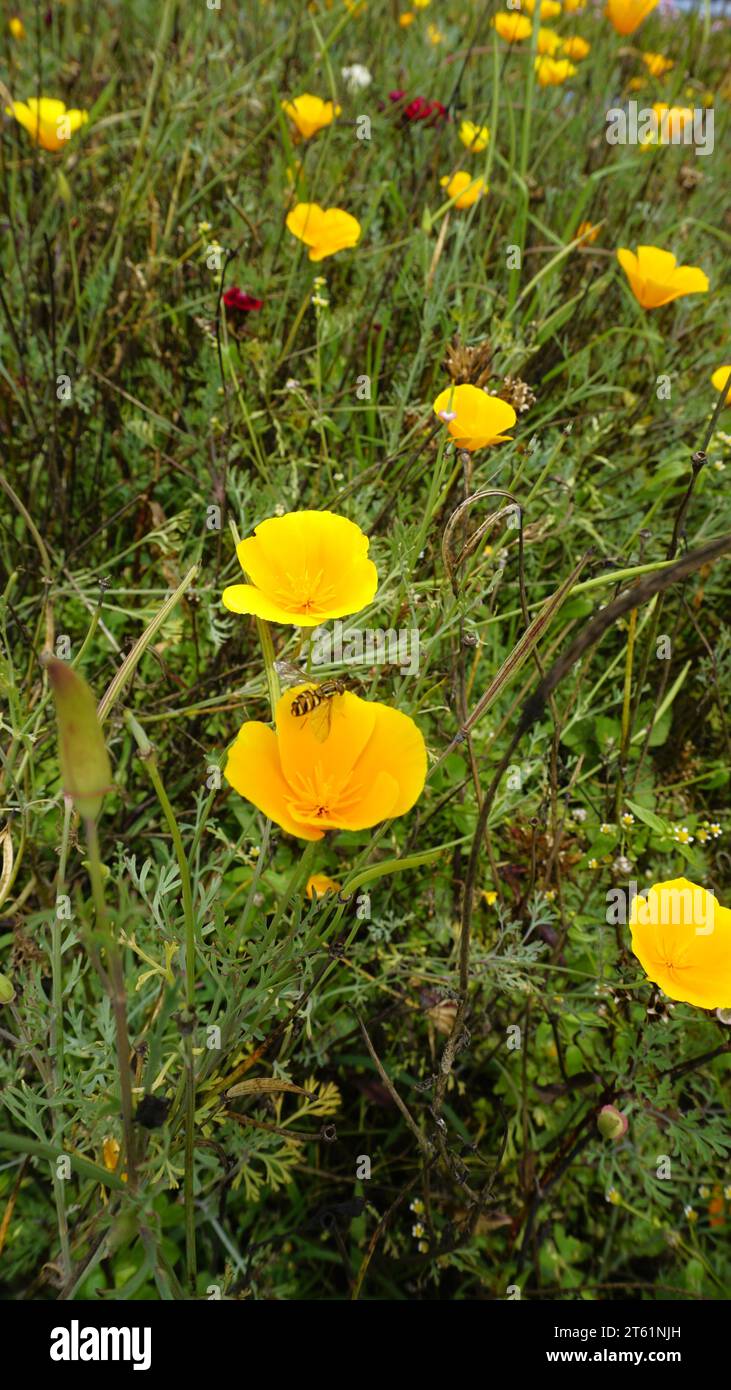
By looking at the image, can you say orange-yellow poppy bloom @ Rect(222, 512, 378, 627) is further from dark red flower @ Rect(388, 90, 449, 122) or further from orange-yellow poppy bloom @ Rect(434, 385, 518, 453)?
dark red flower @ Rect(388, 90, 449, 122)

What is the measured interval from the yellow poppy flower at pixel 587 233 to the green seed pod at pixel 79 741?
1310mm

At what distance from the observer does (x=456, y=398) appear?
0.98 metres

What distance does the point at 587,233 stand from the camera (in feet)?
4.83

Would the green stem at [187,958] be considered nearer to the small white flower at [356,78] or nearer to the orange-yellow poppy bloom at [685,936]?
the orange-yellow poppy bloom at [685,936]

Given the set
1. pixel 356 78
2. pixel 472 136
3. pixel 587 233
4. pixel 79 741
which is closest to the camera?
pixel 79 741

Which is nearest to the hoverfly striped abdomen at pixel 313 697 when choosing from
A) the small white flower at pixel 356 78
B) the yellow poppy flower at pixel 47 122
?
the yellow poppy flower at pixel 47 122

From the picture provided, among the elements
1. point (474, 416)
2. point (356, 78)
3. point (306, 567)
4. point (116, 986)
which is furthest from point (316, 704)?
point (356, 78)

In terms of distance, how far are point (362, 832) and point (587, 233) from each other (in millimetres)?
1037

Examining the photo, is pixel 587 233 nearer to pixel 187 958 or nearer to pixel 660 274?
pixel 660 274

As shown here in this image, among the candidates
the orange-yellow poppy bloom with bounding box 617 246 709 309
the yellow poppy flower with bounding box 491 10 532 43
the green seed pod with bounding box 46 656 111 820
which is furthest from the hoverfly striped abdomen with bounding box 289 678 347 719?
the yellow poppy flower with bounding box 491 10 532 43

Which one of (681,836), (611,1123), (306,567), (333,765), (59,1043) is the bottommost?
(611,1123)

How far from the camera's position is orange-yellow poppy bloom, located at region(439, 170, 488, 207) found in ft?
5.00

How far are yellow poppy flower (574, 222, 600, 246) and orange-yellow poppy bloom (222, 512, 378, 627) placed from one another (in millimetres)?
911
